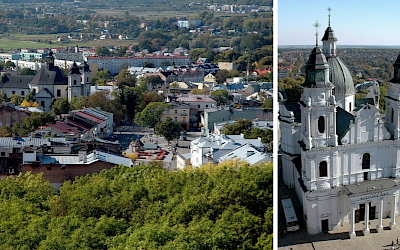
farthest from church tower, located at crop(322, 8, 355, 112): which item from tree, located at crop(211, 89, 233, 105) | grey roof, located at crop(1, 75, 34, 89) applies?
grey roof, located at crop(1, 75, 34, 89)

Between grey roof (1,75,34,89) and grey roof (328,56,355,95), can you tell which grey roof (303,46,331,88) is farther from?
grey roof (1,75,34,89)

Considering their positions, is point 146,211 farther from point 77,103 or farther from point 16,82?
point 16,82

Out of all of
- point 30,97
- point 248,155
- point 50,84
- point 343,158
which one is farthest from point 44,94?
point 343,158

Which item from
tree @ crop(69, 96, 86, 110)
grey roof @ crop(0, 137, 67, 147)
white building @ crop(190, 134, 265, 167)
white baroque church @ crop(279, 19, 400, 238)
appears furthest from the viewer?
tree @ crop(69, 96, 86, 110)

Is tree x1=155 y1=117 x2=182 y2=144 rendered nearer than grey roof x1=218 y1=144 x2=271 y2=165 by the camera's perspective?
No

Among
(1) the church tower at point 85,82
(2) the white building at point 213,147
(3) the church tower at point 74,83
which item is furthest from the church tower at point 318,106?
(1) the church tower at point 85,82

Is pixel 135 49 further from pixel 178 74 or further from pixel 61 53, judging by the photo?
pixel 178 74
